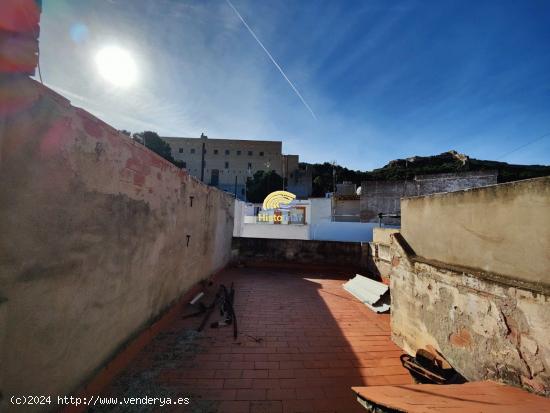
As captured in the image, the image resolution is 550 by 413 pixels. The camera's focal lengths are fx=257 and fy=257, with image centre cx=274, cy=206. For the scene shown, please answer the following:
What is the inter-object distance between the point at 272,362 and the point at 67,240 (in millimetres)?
2697

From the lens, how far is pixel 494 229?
2.56 metres

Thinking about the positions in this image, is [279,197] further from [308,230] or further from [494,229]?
[494,229]

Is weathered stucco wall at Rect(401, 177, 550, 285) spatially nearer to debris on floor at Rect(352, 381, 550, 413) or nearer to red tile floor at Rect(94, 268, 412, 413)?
debris on floor at Rect(352, 381, 550, 413)

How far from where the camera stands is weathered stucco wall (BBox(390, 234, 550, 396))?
2.01m

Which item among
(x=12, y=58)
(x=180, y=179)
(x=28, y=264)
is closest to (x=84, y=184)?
(x=28, y=264)

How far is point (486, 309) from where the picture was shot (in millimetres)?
2465

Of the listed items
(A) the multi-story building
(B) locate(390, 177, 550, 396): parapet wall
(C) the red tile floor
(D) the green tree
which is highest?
(A) the multi-story building

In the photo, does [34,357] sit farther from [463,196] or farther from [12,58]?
[463,196]

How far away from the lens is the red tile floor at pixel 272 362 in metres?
2.62

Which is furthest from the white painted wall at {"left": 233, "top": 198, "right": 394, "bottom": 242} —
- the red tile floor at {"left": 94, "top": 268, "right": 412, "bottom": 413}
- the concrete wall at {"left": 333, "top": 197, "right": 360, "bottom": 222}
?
the concrete wall at {"left": 333, "top": 197, "right": 360, "bottom": 222}

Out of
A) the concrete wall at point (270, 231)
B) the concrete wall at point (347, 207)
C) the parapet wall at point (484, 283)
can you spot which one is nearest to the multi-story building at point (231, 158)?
the concrete wall at point (347, 207)

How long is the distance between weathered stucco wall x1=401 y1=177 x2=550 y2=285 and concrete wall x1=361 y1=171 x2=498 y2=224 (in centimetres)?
1614

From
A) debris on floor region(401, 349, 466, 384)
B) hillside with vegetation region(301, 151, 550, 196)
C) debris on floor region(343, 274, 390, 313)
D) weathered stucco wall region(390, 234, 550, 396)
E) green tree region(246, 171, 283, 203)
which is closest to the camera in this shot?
weathered stucco wall region(390, 234, 550, 396)

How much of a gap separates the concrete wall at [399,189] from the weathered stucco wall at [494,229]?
52.9 feet
